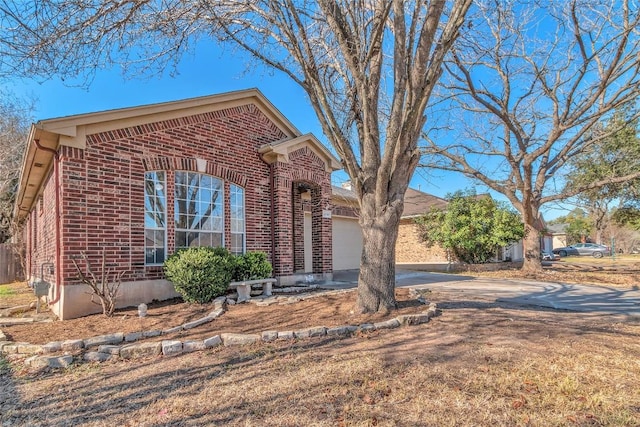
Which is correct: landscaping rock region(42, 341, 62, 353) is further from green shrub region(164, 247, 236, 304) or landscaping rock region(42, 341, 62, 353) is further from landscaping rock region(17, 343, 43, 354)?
green shrub region(164, 247, 236, 304)

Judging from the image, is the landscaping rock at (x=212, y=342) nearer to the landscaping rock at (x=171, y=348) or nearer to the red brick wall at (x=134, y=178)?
the landscaping rock at (x=171, y=348)

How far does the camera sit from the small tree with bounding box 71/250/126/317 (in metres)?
6.20

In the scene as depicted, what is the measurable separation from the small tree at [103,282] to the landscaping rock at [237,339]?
9.07 feet

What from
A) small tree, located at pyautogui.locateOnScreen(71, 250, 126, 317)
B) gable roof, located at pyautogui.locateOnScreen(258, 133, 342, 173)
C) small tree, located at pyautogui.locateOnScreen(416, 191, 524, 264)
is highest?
gable roof, located at pyautogui.locateOnScreen(258, 133, 342, 173)

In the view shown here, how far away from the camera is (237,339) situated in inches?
185

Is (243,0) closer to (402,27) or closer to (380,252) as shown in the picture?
(402,27)

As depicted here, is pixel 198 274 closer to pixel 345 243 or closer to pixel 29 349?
pixel 29 349

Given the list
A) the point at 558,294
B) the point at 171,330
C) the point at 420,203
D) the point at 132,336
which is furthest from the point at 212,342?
the point at 420,203

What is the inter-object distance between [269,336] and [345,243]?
11.3 metres

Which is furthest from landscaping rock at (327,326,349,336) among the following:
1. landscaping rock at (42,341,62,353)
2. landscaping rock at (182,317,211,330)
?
landscaping rock at (42,341,62,353)

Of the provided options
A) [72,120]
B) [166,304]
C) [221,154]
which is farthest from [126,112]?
[166,304]

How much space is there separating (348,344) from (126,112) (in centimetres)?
622

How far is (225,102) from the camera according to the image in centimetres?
922

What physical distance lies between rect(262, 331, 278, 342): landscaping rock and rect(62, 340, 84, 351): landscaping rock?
2.34 m
